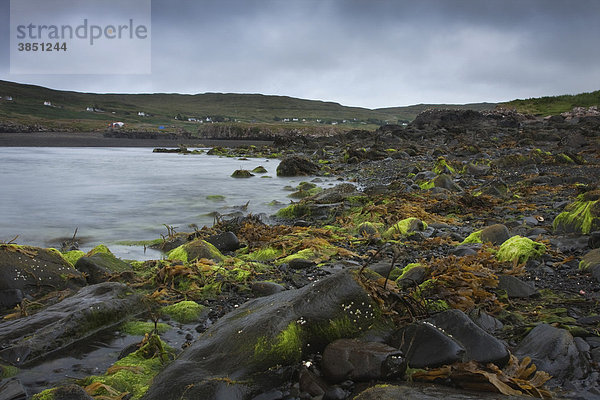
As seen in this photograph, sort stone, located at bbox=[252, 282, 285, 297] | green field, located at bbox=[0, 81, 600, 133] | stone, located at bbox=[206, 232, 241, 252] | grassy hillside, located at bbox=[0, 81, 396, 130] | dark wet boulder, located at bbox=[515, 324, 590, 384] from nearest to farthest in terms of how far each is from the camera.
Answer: dark wet boulder, located at bbox=[515, 324, 590, 384] → stone, located at bbox=[252, 282, 285, 297] → stone, located at bbox=[206, 232, 241, 252] → green field, located at bbox=[0, 81, 600, 133] → grassy hillside, located at bbox=[0, 81, 396, 130]

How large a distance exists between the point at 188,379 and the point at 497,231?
4.54 m

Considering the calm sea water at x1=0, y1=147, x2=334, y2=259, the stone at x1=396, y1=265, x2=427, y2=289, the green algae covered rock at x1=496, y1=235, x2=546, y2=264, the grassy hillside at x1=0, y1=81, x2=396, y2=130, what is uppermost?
the grassy hillside at x1=0, y1=81, x2=396, y2=130

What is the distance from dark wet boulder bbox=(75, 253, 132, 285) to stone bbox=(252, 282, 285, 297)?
1.88 meters

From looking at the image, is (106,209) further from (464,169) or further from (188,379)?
(464,169)

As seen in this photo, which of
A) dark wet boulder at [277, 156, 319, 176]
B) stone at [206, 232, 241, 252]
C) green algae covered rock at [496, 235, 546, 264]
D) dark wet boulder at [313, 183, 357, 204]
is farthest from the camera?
dark wet boulder at [277, 156, 319, 176]

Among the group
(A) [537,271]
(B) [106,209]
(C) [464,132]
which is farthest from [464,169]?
(C) [464,132]

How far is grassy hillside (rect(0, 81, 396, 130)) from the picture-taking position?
288 feet

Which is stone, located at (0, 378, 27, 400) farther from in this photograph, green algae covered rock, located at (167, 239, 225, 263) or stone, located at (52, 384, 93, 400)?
green algae covered rock, located at (167, 239, 225, 263)

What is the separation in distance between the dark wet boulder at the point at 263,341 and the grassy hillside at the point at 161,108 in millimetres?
77174

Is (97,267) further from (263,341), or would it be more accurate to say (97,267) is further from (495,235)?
(495,235)

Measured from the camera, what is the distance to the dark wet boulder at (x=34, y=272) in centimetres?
409

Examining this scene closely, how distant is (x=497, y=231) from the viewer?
5.29m

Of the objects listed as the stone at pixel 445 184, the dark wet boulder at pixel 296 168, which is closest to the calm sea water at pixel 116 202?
the dark wet boulder at pixel 296 168

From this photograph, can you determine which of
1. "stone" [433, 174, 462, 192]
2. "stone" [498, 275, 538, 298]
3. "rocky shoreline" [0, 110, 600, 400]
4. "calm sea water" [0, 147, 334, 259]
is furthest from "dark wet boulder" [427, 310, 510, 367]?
"stone" [433, 174, 462, 192]
